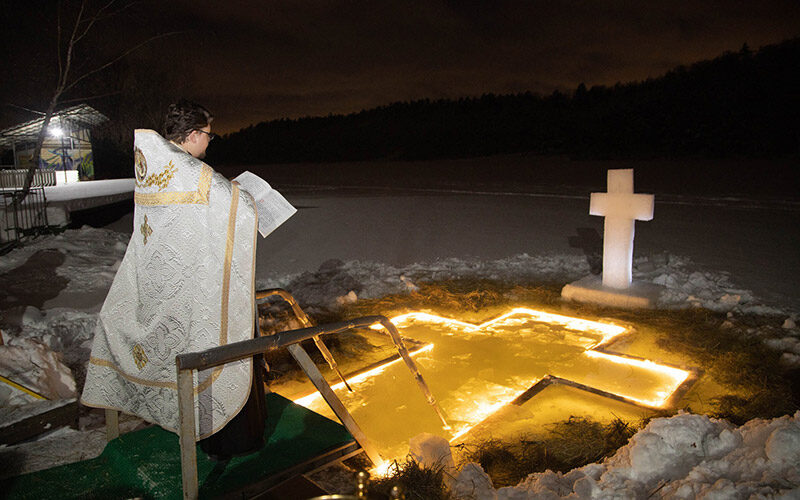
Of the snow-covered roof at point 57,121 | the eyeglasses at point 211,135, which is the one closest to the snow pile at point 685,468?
the eyeglasses at point 211,135

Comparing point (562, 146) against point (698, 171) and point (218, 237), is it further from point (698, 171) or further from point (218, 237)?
point (218, 237)

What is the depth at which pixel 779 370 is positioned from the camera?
441 centimetres

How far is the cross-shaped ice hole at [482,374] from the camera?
154 inches

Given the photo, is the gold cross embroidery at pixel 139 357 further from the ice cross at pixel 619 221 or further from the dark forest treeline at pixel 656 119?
the dark forest treeline at pixel 656 119

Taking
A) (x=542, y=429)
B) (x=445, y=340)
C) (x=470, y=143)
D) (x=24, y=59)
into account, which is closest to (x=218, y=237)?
(x=542, y=429)

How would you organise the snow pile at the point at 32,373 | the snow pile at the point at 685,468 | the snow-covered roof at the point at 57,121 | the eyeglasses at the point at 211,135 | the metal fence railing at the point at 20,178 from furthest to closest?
the snow-covered roof at the point at 57,121
the metal fence railing at the point at 20,178
the snow pile at the point at 32,373
the eyeglasses at the point at 211,135
the snow pile at the point at 685,468

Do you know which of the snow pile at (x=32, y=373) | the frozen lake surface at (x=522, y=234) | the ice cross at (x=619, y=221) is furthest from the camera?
the frozen lake surface at (x=522, y=234)

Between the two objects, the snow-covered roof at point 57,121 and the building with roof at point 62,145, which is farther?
the building with roof at point 62,145

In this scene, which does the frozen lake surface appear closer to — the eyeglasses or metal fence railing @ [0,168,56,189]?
the eyeglasses

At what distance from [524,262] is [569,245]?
163 cm

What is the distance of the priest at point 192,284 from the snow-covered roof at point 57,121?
22279 millimetres

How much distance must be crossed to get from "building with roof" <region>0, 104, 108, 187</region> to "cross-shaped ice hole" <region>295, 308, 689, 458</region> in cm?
2516

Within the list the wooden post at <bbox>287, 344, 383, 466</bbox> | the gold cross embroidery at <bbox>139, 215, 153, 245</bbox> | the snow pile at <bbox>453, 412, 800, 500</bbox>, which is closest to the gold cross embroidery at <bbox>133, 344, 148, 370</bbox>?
Result: the gold cross embroidery at <bbox>139, 215, 153, 245</bbox>

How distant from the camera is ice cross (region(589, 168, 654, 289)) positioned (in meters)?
6.46
